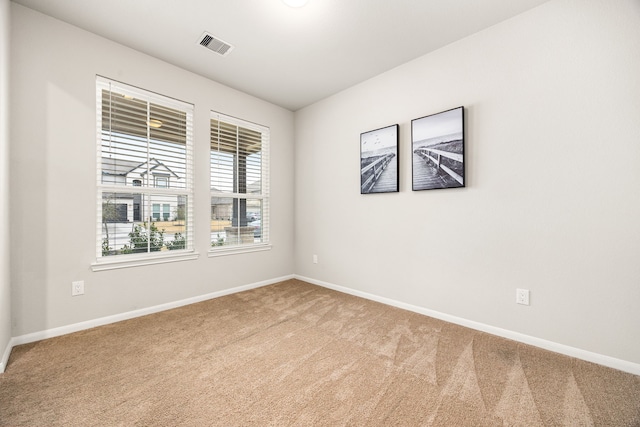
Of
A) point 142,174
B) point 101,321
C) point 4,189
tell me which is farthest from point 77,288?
point 142,174

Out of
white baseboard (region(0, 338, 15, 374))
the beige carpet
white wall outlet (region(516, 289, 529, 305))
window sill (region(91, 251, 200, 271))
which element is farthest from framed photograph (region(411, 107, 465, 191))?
white baseboard (region(0, 338, 15, 374))

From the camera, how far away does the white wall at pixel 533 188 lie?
181 centimetres

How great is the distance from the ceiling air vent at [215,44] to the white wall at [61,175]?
63 centimetres

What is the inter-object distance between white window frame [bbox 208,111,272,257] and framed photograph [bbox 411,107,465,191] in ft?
6.91

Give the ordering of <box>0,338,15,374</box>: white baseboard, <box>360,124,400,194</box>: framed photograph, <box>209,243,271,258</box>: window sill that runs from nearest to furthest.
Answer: <box>0,338,15,374</box>: white baseboard < <box>360,124,400,194</box>: framed photograph < <box>209,243,271,258</box>: window sill

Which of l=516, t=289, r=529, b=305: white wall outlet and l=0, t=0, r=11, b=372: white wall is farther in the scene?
l=516, t=289, r=529, b=305: white wall outlet

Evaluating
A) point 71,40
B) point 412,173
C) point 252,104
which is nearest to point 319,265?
point 412,173

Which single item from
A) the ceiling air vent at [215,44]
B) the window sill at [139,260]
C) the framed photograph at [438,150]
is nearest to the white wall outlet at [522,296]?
the framed photograph at [438,150]

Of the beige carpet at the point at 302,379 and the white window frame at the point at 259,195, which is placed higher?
the white window frame at the point at 259,195

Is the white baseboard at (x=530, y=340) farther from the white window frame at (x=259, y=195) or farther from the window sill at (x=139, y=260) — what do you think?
the window sill at (x=139, y=260)

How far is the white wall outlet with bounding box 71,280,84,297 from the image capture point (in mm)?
2326

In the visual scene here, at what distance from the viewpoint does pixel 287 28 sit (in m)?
2.36

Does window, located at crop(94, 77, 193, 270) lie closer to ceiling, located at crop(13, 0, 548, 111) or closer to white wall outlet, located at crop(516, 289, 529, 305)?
ceiling, located at crop(13, 0, 548, 111)

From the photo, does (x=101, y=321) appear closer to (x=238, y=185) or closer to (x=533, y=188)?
(x=238, y=185)
